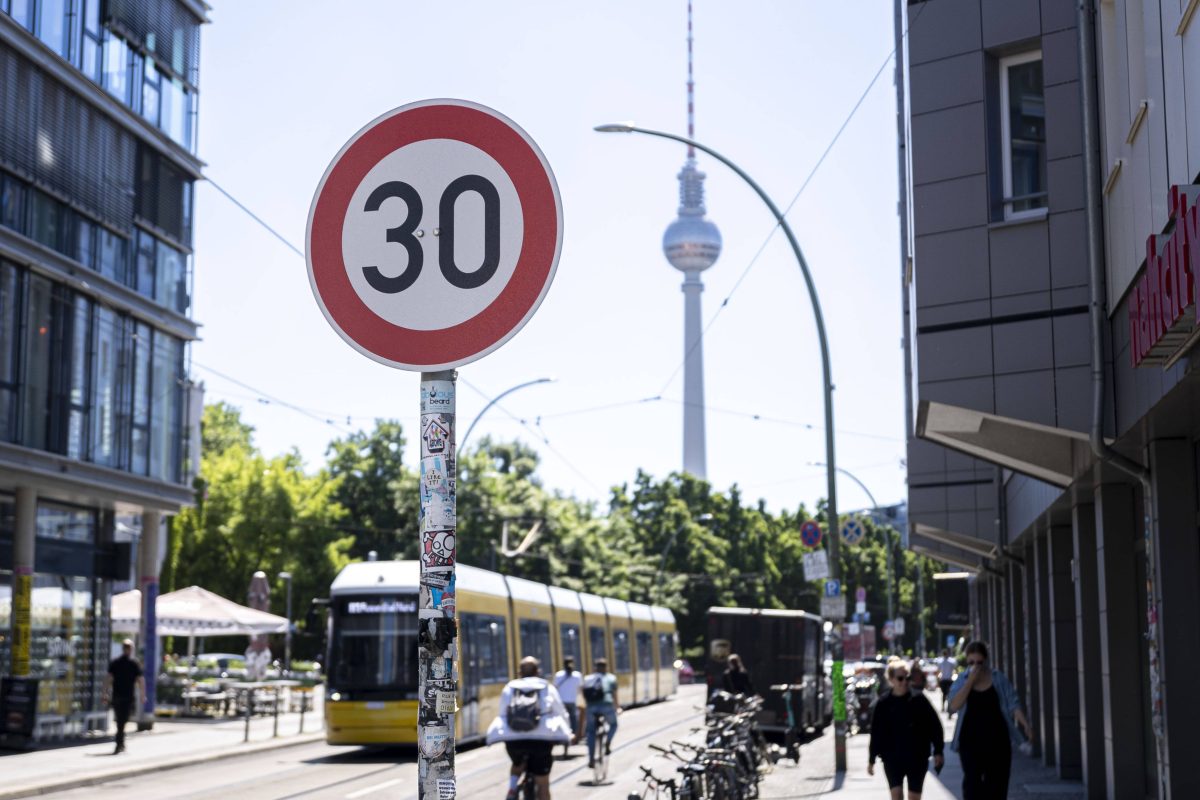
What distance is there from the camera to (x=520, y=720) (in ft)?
→ 43.9

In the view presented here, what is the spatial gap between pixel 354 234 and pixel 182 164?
97.6 feet

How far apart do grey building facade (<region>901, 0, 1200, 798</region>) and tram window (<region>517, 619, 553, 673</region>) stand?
597 inches

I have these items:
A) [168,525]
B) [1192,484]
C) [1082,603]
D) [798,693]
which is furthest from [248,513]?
[1192,484]

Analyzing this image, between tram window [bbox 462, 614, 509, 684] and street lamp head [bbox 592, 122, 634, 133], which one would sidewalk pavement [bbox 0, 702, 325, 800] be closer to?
tram window [bbox 462, 614, 509, 684]

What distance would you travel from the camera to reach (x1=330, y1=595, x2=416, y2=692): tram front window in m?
25.4

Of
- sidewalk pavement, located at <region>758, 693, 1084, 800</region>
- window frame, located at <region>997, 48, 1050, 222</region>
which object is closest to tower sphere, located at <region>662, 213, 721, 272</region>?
sidewalk pavement, located at <region>758, 693, 1084, 800</region>

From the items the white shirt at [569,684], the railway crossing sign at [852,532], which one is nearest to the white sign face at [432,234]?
the white shirt at [569,684]

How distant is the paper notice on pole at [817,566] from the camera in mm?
22938

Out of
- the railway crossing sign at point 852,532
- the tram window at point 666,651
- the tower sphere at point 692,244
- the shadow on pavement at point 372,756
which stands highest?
the tower sphere at point 692,244

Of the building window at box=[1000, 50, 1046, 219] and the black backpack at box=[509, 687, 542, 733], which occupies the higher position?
the building window at box=[1000, 50, 1046, 219]

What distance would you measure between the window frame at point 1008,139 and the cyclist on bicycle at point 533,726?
18.8 feet

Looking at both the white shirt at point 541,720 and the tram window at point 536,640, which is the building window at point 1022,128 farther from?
the tram window at point 536,640

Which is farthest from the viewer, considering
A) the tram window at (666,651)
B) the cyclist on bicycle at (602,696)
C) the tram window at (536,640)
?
the tram window at (666,651)

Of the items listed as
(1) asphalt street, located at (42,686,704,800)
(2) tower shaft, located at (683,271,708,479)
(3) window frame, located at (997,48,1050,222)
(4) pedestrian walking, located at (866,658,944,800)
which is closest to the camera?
(4) pedestrian walking, located at (866,658,944,800)
